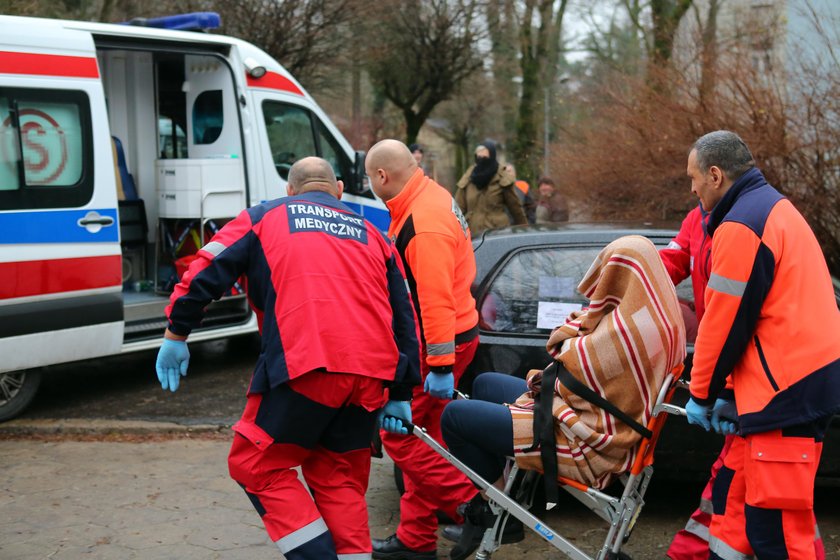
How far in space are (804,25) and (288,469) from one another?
29.6ft

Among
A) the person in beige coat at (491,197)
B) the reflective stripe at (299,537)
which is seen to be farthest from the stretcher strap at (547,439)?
the person in beige coat at (491,197)

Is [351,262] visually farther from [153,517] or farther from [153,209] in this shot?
[153,209]

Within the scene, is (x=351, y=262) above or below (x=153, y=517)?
above

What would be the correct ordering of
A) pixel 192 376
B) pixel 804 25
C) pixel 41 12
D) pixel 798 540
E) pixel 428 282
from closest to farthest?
pixel 798 540
pixel 428 282
pixel 192 376
pixel 804 25
pixel 41 12

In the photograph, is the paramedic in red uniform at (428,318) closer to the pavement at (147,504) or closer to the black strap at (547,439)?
the pavement at (147,504)

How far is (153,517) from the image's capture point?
199 inches

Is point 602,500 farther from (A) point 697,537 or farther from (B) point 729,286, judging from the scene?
(B) point 729,286

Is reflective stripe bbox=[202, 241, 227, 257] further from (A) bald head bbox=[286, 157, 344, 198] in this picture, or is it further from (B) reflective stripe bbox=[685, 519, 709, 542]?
(B) reflective stripe bbox=[685, 519, 709, 542]

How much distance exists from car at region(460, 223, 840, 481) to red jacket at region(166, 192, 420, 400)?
1280 millimetres

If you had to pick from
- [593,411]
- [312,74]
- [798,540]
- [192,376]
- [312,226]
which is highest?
[312,74]

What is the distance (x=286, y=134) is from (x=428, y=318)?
5058 millimetres

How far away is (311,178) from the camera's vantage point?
3924mm

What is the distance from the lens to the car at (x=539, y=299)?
187 inches

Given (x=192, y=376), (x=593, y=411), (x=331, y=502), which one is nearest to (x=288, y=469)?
(x=331, y=502)
